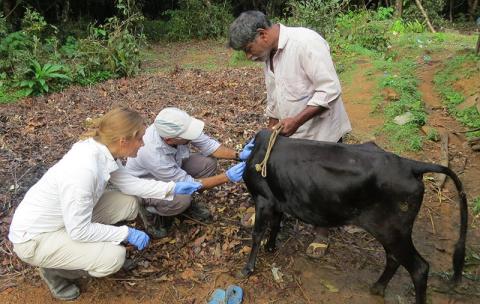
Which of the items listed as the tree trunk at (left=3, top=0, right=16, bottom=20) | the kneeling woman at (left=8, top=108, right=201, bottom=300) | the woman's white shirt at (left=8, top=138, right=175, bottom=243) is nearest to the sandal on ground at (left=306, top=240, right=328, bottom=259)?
the kneeling woman at (left=8, top=108, right=201, bottom=300)

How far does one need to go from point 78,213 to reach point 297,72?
194cm

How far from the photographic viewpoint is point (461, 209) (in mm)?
3074

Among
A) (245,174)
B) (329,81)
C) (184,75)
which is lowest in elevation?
(184,75)

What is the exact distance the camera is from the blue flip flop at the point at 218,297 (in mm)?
3461

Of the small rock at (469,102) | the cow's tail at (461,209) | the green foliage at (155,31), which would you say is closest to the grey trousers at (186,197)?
the cow's tail at (461,209)

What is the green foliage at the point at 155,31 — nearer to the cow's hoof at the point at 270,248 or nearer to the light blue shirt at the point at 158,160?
the light blue shirt at the point at 158,160

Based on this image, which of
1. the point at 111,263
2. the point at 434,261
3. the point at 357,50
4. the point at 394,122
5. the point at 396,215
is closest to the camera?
the point at 396,215

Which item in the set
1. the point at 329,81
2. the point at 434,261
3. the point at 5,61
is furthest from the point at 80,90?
the point at 434,261

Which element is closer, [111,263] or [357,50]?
[111,263]

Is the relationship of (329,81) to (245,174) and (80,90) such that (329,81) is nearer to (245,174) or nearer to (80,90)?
(245,174)

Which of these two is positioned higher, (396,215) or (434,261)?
(396,215)

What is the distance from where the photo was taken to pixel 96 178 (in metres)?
3.10

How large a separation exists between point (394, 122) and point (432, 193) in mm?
1759

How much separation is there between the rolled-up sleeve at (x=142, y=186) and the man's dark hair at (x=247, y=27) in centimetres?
126
